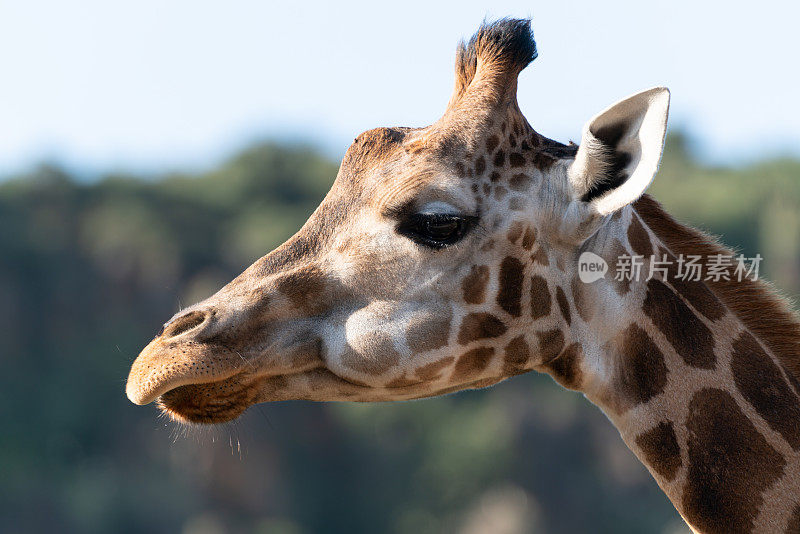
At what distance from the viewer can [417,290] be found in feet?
14.7

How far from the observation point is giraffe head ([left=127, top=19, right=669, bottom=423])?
445 centimetres

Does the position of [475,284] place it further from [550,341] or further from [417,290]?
[550,341]

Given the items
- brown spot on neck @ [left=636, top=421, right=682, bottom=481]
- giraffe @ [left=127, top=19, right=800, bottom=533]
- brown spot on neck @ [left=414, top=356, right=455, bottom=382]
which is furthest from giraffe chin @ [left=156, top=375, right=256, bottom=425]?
brown spot on neck @ [left=636, top=421, right=682, bottom=481]

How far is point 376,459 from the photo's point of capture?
59.0 metres

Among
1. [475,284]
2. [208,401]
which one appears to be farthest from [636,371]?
[208,401]

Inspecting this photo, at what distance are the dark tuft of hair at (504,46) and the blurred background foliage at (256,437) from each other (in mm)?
47006

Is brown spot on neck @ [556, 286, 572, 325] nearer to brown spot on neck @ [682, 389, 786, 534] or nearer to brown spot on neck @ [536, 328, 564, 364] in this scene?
brown spot on neck @ [536, 328, 564, 364]

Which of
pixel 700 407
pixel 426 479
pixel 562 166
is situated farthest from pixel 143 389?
pixel 426 479

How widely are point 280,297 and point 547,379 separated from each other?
2144 inches

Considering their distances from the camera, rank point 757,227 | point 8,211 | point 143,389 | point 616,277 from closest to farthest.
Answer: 1. point 143,389
2. point 616,277
3. point 757,227
4. point 8,211

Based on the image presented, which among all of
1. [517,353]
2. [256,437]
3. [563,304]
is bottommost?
[256,437]

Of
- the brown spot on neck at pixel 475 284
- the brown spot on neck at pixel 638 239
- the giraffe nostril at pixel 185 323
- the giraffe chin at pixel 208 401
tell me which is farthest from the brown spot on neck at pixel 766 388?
the giraffe nostril at pixel 185 323

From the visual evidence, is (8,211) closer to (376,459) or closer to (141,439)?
(141,439)

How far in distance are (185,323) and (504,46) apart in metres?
2.05
